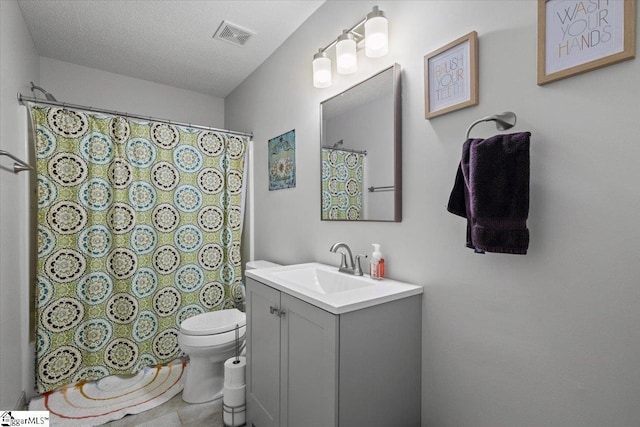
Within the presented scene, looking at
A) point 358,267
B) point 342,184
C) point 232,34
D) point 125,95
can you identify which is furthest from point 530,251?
point 125,95

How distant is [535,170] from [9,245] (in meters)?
2.49

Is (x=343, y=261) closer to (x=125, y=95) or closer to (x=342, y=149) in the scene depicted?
(x=342, y=149)

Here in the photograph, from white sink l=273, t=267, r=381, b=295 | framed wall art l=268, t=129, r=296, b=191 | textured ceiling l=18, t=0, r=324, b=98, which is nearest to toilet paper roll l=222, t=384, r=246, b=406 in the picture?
white sink l=273, t=267, r=381, b=295

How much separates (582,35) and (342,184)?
1.12 metres

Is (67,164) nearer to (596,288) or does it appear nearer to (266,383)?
(266,383)

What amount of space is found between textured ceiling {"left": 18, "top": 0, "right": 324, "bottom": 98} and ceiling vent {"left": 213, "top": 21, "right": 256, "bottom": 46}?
0.03 meters

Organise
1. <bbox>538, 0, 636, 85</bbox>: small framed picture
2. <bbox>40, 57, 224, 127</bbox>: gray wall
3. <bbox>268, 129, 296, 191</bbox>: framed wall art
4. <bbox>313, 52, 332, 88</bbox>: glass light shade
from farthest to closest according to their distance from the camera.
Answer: <bbox>40, 57, 224, 127</bbox>: gray wall, <bbox>268, 129, 296, 191</bbox>: framed wall art, <bbox>313, 52, 332, 88</bbox>: glass light shade, <bbox>538, 0, 636, 85</bbox>: small framed picture

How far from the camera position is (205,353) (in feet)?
5.98

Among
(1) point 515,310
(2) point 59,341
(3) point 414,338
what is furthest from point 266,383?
(2) point 59,341

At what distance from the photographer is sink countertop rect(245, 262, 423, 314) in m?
1.04

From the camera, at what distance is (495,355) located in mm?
1041

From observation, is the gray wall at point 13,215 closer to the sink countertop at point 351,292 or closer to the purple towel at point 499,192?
the sink countertop at point 351,292

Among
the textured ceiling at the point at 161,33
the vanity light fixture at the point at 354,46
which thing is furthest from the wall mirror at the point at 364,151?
the textured ceiling at the point at 161,33

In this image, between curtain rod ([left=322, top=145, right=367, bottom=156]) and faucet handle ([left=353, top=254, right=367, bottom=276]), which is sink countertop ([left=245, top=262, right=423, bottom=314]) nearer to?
faucet handle ([left=353, top=254, right=367, bottom=276])
